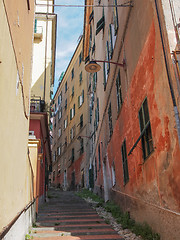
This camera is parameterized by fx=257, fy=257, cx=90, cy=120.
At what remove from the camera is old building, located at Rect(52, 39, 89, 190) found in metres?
24.2

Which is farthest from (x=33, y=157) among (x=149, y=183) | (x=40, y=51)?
(x=40, y=51)

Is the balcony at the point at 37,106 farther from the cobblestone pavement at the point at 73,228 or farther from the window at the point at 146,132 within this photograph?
the window at the point at 146,132

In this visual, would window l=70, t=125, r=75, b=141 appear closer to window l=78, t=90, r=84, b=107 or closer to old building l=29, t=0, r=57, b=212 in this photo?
window l=78, t=90, r=84, b=107

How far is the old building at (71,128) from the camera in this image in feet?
79.3

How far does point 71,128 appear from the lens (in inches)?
1121

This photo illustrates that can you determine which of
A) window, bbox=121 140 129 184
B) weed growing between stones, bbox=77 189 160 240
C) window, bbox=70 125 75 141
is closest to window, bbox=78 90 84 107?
window, bbox=70 125 75 141

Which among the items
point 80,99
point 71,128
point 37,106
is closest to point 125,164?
point 37,106

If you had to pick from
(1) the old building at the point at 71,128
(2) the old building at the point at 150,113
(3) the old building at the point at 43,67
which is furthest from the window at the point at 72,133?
(2) the old building at the point at 150,113

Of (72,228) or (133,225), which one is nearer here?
(133,225)

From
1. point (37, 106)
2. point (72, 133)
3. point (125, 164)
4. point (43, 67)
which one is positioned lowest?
point (125, 164)

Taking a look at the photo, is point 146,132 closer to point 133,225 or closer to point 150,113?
point 150,113

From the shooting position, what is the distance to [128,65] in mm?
7742

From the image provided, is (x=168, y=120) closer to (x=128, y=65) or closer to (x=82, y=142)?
(x=128, y=65)

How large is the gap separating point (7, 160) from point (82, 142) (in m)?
20.0
